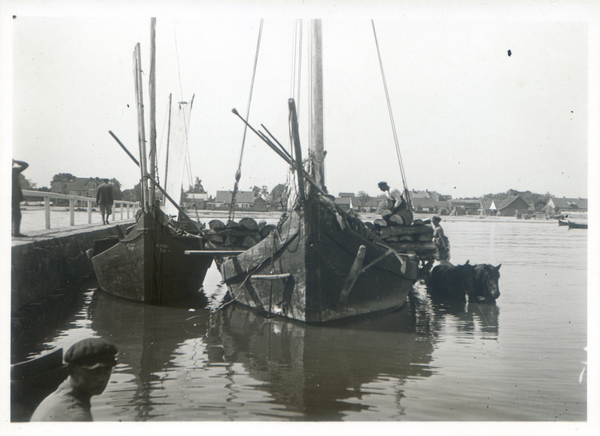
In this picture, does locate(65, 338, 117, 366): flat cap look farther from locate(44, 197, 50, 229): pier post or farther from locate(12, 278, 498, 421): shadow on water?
locate(44, 197, 50, 229): pier post

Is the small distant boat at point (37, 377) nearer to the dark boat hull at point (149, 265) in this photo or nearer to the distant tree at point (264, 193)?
the dark boat hull at point (149, 265)

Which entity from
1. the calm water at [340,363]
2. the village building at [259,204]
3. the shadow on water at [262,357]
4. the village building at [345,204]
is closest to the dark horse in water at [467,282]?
the calm water at [340,363]

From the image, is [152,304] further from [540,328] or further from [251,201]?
[251,201]

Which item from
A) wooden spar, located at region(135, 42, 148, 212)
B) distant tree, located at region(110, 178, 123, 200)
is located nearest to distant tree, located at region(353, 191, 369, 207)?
distant tree, located at region(110, 178, 123, 200)

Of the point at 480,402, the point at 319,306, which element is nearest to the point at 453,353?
the point at 480,402

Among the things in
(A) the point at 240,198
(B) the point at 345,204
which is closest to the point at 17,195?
(B) the point at 345,204

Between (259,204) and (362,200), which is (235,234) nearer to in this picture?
(259,204)

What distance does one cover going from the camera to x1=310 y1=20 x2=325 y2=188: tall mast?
7551 millimetres

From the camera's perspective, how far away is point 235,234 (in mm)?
9945

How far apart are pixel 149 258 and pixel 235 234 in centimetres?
215

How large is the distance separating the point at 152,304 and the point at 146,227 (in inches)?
55.2

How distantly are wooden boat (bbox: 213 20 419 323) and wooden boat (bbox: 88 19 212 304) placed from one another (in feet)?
4.82

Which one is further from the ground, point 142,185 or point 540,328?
point 142,185

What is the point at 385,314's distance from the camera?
793 centimetres
